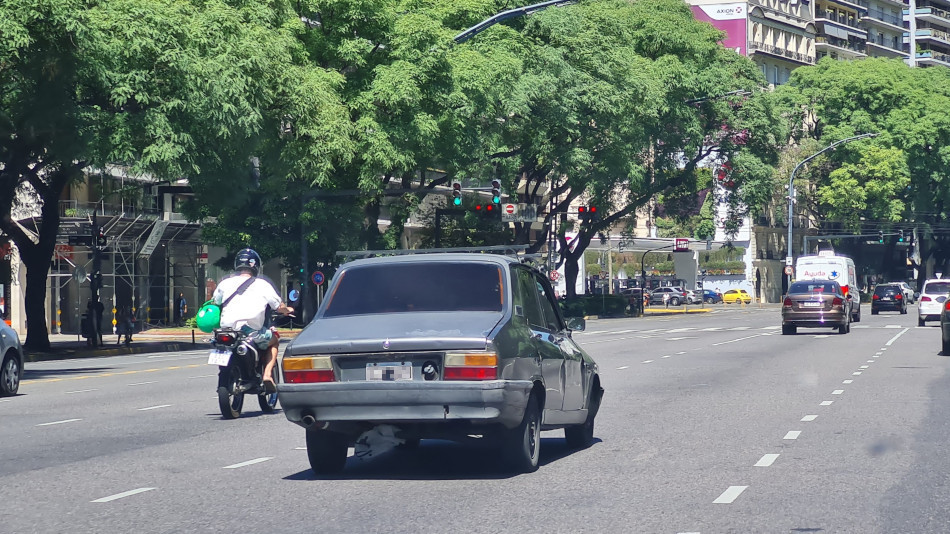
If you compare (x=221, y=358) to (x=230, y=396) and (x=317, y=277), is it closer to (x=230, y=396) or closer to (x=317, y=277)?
(x=230, y=396)

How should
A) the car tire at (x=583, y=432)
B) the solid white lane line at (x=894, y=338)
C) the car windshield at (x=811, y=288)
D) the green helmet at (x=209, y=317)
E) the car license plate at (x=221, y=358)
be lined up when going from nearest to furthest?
the car tire at (x=583, y=432) < the car license plate at (x=221, y=358) < the green helmet at (x=209, y=317) < the solid white lane line at (x=894, y=338) < the car windshield at (x=811, y=288)

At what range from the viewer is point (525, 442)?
35.0 feet

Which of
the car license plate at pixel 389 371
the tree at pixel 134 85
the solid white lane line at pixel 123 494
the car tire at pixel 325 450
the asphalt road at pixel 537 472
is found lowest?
the asphalt road at pixel 537 472

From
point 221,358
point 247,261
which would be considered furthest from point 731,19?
point 221,358

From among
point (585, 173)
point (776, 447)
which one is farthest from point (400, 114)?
point (776, 447)

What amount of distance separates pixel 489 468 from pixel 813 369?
14.8 meters

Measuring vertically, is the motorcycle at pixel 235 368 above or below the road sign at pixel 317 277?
below

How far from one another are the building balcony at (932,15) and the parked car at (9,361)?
136 meters

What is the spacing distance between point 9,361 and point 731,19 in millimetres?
102612

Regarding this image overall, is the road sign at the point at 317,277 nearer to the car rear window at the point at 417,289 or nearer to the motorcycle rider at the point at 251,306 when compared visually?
the motorcycle rider at the point at 251,306

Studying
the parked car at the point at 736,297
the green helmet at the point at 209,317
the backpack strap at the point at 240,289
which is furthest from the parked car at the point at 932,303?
the parked car at the point at 736,297

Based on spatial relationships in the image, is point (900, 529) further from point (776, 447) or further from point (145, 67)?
point (145, 67)

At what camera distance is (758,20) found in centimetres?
11819

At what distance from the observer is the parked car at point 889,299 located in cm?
7169
